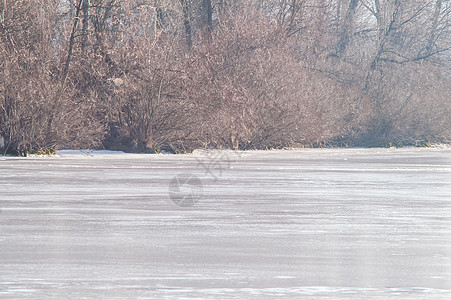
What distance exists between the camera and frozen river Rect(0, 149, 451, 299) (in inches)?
271

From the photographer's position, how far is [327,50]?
49.3 m

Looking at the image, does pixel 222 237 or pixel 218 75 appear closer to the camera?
pixel 222 237

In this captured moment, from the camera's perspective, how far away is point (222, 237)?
970cm

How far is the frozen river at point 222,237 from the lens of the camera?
271 inches

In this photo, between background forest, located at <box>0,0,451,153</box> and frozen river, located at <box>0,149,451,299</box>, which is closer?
frozen river, located at <box>0,149,451,299</box>

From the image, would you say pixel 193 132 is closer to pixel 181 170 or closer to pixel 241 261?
pixel 181 170

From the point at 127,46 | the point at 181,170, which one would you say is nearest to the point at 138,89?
the point at 127,46

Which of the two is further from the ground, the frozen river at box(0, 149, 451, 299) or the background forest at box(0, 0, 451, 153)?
the frozen river at box(0, 149, 451, 299)

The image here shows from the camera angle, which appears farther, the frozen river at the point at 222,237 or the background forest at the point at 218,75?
the background forest at the point at 218,75

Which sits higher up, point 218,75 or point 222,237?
point 222,237

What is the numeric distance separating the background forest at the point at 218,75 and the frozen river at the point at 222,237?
10.3 meters

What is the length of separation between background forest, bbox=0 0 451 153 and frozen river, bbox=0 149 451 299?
1035cm

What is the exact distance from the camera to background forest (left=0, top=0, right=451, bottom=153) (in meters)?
28.9

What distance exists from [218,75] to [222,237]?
25936 mm
